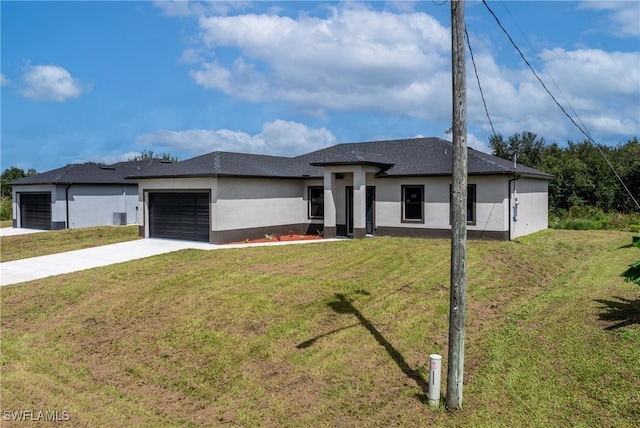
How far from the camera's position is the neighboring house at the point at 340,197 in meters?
19.0

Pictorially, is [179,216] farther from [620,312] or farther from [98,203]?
[620,312]

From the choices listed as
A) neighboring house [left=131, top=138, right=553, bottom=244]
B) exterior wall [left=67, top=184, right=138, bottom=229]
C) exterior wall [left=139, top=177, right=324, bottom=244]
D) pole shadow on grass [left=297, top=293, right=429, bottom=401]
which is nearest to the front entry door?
neighboring house [left=131, top=138, right=553, bottom=244]

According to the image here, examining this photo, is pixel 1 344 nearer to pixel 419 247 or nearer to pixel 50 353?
pixel 50 353

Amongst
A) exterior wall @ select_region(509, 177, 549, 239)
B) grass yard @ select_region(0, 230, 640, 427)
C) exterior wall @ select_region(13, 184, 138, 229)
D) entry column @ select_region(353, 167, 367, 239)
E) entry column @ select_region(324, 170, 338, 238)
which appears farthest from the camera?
exterior wall @ select_region(13, 184, 138, 229)

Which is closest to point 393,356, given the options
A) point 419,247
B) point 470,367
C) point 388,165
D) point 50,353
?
point 470,367

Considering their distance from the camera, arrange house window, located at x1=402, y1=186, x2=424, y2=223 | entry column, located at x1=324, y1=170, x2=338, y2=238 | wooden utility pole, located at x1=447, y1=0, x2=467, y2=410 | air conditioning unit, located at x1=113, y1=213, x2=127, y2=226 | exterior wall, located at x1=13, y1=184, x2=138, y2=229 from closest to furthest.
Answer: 1. wooden utility pole, located at x1=447, y1=0, x2=467, y2=410
2. house window, located at x1=402, y1=186, x2=424, y2=223
3. entry column, located at x1=324, y1=170, x2=338, y2=238
4. exterior wall, located at x1=13, y1=184, x2=138, y2=229
5. air conditioning unit, located at x1=113, y1=213, x2=127, y2=226

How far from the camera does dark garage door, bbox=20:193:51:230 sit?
27578 millimetres

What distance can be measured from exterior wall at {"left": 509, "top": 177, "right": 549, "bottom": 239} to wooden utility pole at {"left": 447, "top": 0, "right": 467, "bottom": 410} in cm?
1387

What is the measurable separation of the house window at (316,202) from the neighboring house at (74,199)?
1191 centimetres

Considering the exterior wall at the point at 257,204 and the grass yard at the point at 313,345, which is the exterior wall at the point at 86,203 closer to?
the exterior wall at the point at 257,204

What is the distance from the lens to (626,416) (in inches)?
220

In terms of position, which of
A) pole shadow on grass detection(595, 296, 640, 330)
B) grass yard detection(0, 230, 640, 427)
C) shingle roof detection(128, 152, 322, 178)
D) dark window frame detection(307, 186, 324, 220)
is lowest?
grass yard detection(0, 230, 640, 427)

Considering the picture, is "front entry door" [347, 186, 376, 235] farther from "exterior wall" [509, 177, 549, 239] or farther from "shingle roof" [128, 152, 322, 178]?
"exterior wall" [509, 177, 549, 239]

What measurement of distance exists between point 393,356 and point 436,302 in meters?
3.21
